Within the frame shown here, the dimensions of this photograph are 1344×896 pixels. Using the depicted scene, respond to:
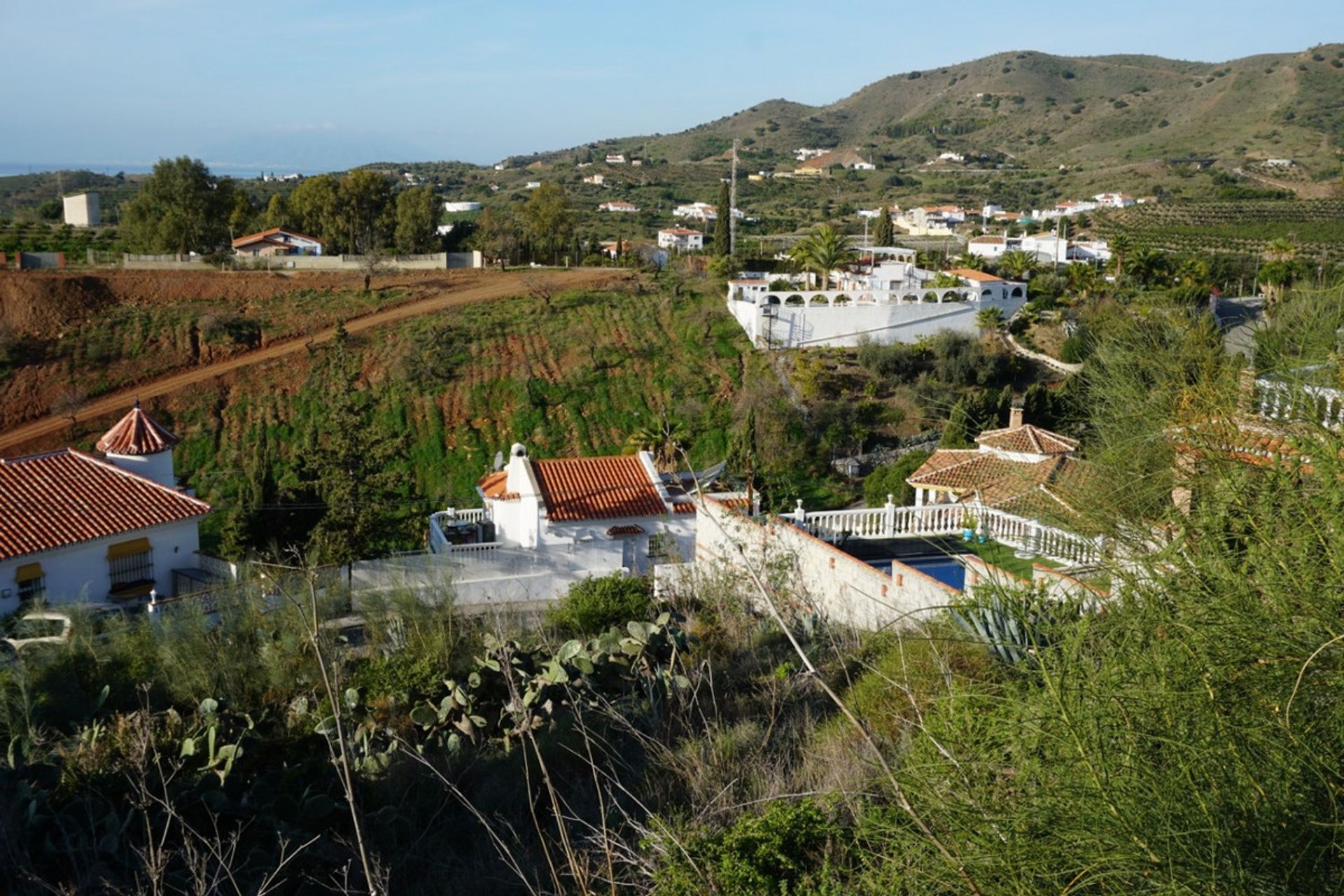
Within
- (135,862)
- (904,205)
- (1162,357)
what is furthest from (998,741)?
(904,205)

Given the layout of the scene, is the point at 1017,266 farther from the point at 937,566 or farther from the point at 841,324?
the point at 937,566

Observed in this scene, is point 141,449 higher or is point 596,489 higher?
point 141,449

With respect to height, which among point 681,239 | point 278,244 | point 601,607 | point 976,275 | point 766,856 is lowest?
point 601,607

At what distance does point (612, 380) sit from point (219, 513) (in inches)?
525

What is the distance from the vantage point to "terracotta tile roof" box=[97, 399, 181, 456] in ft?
60.3

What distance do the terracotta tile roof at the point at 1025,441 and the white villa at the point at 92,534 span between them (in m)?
12.7

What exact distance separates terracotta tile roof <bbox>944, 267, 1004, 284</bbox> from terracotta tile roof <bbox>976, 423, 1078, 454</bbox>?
22570 mm

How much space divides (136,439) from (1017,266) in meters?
34.8

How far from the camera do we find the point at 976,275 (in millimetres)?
40781

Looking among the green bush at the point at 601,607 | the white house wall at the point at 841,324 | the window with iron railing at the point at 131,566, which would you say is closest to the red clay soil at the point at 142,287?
the white house wall at the point at 841,324

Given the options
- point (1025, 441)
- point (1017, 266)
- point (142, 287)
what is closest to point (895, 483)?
point (1025, 441)

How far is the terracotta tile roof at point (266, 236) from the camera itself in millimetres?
46031

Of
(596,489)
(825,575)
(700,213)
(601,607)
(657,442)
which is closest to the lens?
(825,575)

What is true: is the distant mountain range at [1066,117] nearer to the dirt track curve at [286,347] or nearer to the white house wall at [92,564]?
the dirt track curve at [286,347]
